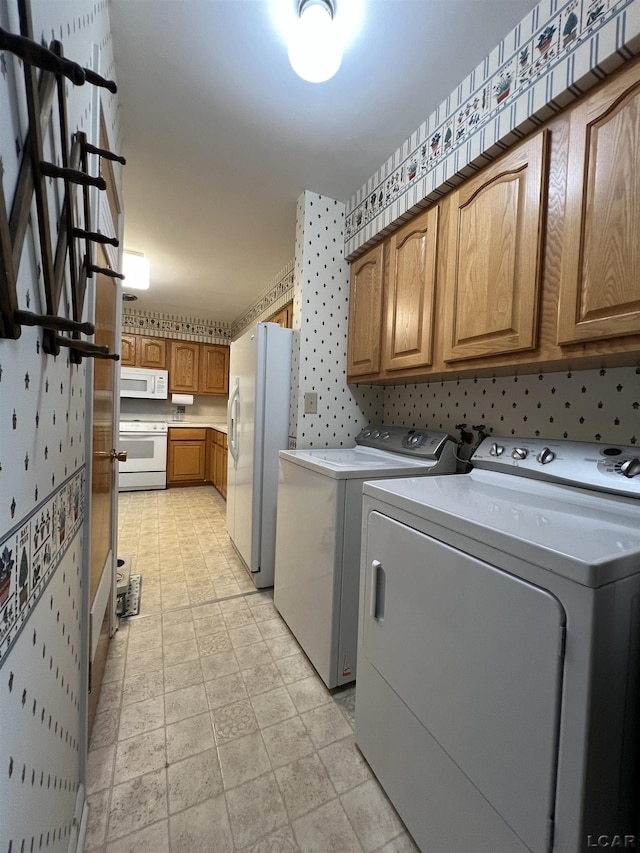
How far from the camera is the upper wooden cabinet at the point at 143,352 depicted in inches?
188

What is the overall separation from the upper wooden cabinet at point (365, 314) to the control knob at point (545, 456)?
37.3 inches

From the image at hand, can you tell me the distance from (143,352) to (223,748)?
4.78 meters

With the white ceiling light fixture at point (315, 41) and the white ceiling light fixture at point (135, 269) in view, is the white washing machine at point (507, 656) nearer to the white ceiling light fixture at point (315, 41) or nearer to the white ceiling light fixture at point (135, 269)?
the white ceiling light fixture at point (315, 41)

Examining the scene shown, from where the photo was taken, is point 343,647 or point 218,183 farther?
point 218,183

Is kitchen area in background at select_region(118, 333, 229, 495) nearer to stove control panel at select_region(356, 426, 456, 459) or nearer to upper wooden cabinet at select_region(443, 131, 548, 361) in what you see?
stove control panel at select_region(356, 426, 456, 459)

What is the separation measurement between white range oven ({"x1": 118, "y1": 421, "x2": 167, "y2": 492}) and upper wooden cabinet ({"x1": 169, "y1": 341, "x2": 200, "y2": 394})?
75cm

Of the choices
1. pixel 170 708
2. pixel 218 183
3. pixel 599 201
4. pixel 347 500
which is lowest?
pixel 170 708

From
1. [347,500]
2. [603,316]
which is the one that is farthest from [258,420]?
[603,316]

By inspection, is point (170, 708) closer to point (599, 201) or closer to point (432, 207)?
point (599, 201)

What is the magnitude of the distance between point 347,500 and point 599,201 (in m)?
1.23

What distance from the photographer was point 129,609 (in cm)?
197

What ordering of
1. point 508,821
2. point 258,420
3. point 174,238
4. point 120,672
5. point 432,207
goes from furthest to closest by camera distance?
point 174,238 < point 258,420 < point 432,207 < point 120,672 < point 508,821

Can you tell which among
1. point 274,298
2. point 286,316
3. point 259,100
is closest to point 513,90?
point 259,100

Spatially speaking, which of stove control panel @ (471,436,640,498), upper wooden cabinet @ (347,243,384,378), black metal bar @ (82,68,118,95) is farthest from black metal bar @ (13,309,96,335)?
upper wooden cabinet @ (347,243,384,378)
